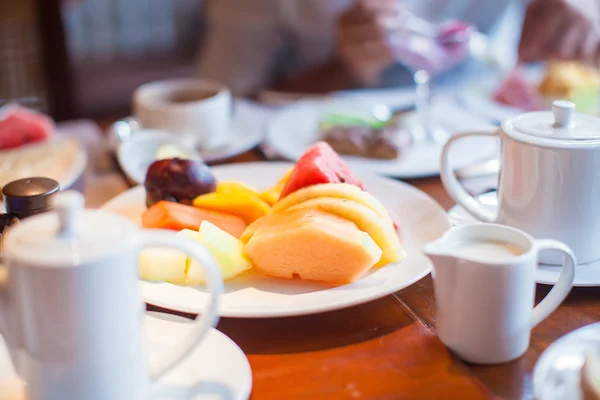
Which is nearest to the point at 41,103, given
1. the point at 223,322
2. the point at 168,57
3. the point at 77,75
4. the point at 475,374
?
the point at 77,75

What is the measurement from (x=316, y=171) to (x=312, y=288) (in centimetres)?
16

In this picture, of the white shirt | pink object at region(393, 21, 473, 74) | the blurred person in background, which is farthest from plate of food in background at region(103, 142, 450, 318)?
the white shirt

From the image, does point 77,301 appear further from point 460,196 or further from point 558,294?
point 460,196

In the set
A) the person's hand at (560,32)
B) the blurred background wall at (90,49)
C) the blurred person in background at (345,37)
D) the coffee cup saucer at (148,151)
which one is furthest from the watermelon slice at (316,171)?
the blurred background wall at (90,49)

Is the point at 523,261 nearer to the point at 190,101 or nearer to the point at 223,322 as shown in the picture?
the point at 223,322

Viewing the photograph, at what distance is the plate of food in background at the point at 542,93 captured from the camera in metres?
1.40

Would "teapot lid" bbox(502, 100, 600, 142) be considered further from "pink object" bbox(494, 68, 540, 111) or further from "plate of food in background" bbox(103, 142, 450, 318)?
"pink object" bbox(494, 68, 540, 111)

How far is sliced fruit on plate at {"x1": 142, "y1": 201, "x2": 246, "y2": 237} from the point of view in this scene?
33.1 inches

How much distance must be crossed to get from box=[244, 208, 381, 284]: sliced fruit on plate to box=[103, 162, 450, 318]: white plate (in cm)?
2

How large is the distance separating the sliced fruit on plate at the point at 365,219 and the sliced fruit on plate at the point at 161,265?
0.51 ft

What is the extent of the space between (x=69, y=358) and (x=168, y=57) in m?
3.27

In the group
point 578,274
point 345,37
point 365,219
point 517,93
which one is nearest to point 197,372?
point 365,219

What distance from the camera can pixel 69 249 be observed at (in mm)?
484

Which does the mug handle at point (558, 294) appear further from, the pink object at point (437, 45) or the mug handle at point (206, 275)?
the pink object at point (437, 45)
